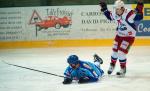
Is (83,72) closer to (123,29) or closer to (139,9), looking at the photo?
(123,29)

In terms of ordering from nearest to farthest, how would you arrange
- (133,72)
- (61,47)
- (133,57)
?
(133,72) → (133,57) → (61,47)

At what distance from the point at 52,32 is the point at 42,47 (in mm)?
500

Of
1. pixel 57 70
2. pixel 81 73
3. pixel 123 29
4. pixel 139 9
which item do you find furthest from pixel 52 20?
pixel 81 73

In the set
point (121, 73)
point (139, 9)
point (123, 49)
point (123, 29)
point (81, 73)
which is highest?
point (139, 9)

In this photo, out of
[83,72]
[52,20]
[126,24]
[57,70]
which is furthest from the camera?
[52,20]

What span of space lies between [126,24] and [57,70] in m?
1.75

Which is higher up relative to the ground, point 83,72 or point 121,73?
point 83,72

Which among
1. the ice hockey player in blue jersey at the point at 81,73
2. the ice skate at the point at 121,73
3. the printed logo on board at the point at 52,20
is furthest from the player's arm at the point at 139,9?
the printed logo on board at the point at 52,20

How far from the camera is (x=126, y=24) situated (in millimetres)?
7172

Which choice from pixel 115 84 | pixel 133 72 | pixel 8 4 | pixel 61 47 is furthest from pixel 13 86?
pixel 8 4

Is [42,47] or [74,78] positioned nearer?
[74,78]

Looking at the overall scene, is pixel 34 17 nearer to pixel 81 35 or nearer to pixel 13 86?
pixel 81 35

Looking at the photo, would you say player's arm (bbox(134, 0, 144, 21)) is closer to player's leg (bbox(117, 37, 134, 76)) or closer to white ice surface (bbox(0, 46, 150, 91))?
player's leg (bbox(117, 37, 134, 76))

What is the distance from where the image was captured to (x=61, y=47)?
11609 mm
